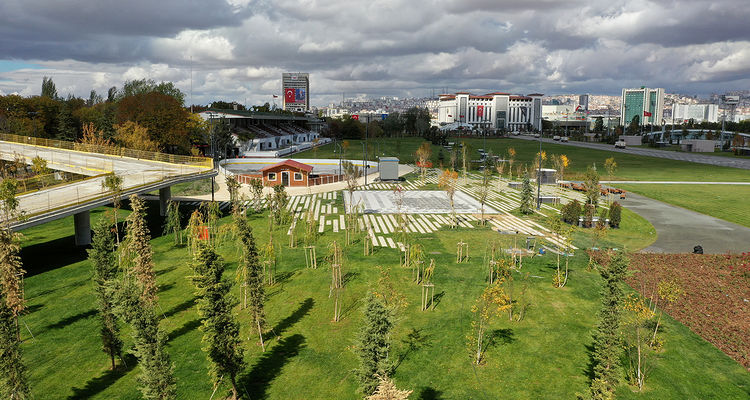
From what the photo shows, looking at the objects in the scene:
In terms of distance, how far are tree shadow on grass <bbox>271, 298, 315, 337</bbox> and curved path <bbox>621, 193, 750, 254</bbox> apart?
2392 cm

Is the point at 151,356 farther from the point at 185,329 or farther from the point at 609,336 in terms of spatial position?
the point at 609,336

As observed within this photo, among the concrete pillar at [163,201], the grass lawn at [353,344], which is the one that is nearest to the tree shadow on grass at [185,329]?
the grass lawn at [353,344]

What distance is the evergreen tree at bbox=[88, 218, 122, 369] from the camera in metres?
16.9

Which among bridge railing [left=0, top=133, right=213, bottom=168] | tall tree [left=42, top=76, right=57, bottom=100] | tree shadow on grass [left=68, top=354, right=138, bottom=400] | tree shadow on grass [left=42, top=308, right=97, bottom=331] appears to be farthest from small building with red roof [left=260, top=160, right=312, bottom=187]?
tall tree [left=42, top=76, right=57, bottom=100]

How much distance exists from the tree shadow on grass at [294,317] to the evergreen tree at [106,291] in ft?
19.5

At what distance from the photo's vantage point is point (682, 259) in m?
29.9

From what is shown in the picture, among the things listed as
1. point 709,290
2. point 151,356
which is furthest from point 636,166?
point 151,356

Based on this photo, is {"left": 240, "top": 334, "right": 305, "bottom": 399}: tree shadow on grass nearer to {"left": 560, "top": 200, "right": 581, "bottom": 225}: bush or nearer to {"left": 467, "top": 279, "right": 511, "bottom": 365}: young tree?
{"left": 467, "top": 279, "right": 511, "bottom": 365}: young tree

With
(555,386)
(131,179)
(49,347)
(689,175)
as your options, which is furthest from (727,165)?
(49,347)

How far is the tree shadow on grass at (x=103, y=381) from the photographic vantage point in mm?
15692

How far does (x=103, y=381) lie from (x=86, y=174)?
32.6 meters

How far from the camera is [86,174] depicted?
42.9 metres

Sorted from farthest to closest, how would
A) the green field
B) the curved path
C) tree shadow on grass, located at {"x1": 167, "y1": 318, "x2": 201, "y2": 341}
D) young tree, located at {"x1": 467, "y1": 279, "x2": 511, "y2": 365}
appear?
1. the green field
2. the curved path
3. tree shadow on grass, located at {"x1": 167, "y1": 318, "x2": 201, "y2": 341}
4. young tree, located at {"x1": 467, "y1": 279, "x2": 511, "y2": 365}

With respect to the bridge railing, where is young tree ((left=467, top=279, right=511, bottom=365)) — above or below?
below
